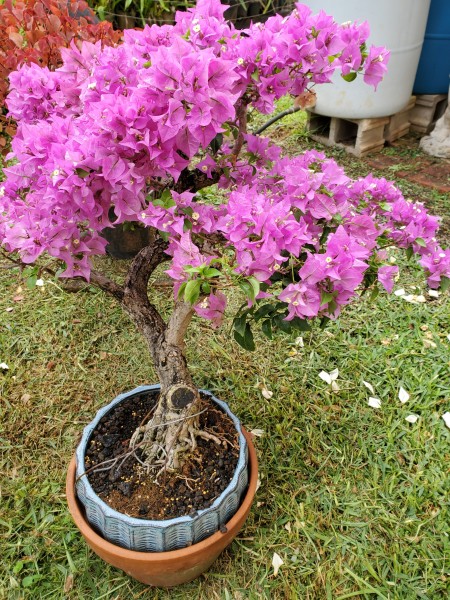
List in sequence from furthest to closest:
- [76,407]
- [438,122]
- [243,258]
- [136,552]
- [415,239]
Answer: [438,122] < [76,407] < [136,552] < [415,239] < [243,258]

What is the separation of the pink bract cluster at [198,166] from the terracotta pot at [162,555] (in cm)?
71

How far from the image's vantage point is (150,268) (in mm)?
1493

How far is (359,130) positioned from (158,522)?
311 centimetres

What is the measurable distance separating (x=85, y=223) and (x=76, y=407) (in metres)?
1.23

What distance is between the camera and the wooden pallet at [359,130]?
3.73 meters

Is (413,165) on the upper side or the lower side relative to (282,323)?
lower

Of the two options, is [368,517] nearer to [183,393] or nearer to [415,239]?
[183,393]

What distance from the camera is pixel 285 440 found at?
6.72ft

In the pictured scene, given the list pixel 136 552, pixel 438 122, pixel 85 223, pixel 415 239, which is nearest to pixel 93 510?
pixel 136 552

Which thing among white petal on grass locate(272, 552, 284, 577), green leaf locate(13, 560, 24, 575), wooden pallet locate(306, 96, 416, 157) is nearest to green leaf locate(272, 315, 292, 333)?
white petal on grass locate(272, 552, 284, 577)

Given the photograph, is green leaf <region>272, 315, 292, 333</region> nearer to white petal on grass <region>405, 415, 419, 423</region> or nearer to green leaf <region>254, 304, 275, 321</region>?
green leaf <region>254, 304, 275, 321</region>

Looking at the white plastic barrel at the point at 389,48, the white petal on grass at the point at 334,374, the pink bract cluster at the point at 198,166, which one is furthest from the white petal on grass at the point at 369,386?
the white plastic barrel at the point at 389,48

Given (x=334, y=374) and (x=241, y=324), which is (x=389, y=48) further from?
(x=241, y=324)

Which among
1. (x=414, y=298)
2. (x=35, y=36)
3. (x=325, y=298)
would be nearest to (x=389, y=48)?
(x=414, y=298)
